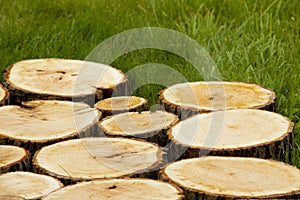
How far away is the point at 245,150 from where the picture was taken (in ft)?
10.7

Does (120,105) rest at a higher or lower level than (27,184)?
higher

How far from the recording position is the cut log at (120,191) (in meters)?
2.84

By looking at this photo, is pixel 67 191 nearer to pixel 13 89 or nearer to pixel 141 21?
pixel 13 89

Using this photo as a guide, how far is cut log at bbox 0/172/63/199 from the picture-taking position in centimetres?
292

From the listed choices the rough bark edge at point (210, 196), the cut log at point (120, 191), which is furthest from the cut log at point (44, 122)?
the rough bark edge at point (210, 196)

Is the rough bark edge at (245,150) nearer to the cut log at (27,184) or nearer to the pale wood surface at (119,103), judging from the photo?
the pale wood surface at (119,103)

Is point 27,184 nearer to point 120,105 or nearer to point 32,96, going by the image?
point 120,105

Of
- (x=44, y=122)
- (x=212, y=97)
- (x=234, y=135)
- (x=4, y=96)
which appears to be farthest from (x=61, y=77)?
(x=234, y=135)

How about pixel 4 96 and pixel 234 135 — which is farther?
pixel 4 96

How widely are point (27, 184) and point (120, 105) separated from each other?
39.3 inches

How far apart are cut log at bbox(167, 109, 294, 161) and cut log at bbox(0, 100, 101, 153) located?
496 mm

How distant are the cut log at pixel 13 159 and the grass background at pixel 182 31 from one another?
4.00ft

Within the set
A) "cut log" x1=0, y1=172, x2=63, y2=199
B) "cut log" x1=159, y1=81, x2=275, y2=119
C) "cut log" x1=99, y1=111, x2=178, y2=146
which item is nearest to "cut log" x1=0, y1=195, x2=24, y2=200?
"cut log" x1=0, y1=172, x2=63, y2=199

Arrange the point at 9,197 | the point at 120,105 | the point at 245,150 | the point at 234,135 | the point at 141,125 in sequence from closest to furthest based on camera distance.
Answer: the point at 9,197
the point at 245,150
the point at 234,135
the point at 141,125
the point at 120,105
